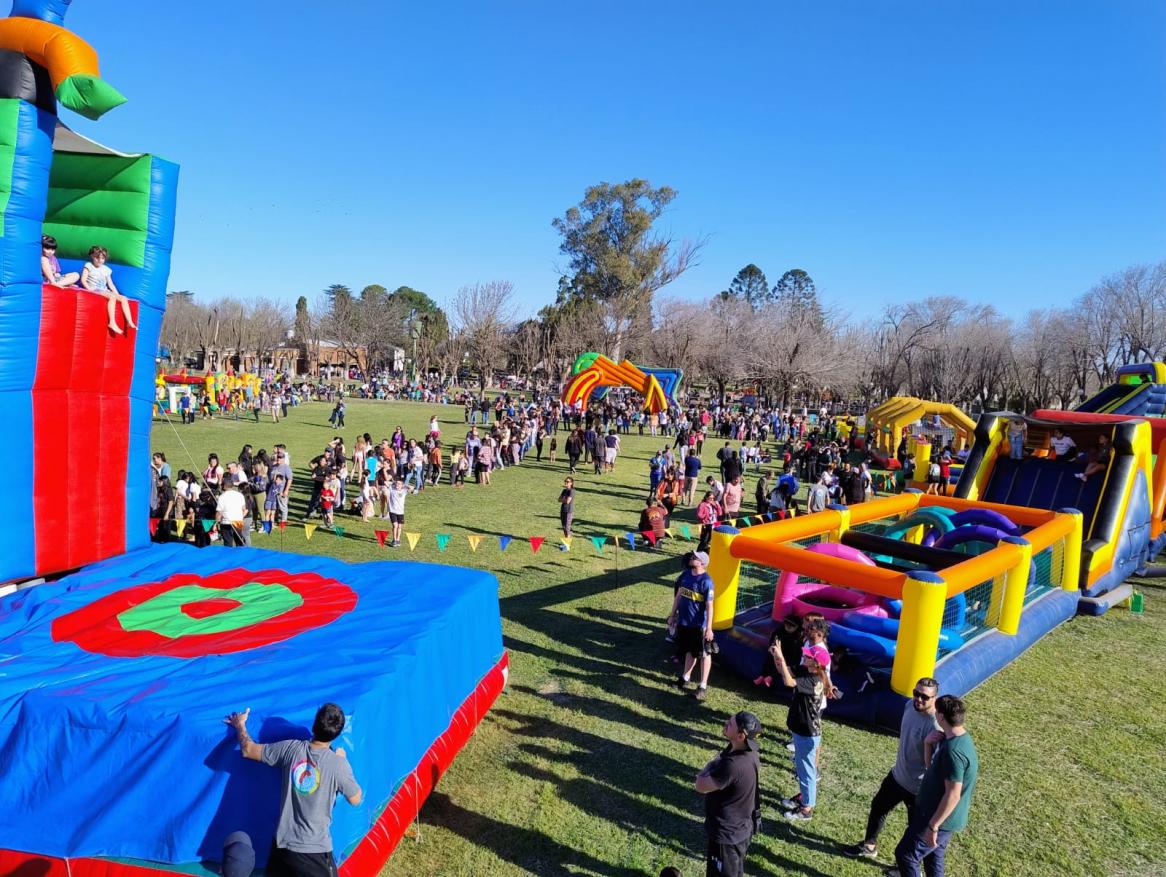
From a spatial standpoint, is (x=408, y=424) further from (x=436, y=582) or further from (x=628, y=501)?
(x=436, y=582)

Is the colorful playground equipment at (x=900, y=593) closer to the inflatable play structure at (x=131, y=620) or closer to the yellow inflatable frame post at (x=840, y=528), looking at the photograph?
the yellow inflatable frame post at (x=840, y=528)

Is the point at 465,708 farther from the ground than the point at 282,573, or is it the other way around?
the point at 282,573

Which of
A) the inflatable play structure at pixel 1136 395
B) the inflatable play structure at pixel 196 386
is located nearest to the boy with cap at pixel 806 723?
the inflatable play structure at pixel 1136 395

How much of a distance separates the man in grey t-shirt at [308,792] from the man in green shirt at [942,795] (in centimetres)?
323

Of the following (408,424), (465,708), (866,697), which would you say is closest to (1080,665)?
(866,697)

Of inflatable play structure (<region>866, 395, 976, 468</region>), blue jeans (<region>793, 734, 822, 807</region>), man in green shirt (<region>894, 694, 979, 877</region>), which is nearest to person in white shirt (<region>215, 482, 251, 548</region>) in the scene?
blue jeans (<region>793, 734, 822, 807</region>)

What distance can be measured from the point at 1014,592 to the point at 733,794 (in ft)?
18.9

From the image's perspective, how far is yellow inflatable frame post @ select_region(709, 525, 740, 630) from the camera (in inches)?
310

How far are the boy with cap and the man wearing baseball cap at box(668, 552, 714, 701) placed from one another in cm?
159

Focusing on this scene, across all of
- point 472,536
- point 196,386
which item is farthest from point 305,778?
point 196,386

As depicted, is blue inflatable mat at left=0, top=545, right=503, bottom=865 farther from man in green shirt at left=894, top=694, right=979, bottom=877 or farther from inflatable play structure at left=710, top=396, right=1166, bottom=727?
inflatable play structure at left=710, top=396, right=1166, bottom=727

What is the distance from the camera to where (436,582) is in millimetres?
6215

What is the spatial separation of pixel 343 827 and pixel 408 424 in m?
30.1

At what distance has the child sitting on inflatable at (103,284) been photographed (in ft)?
21.1
